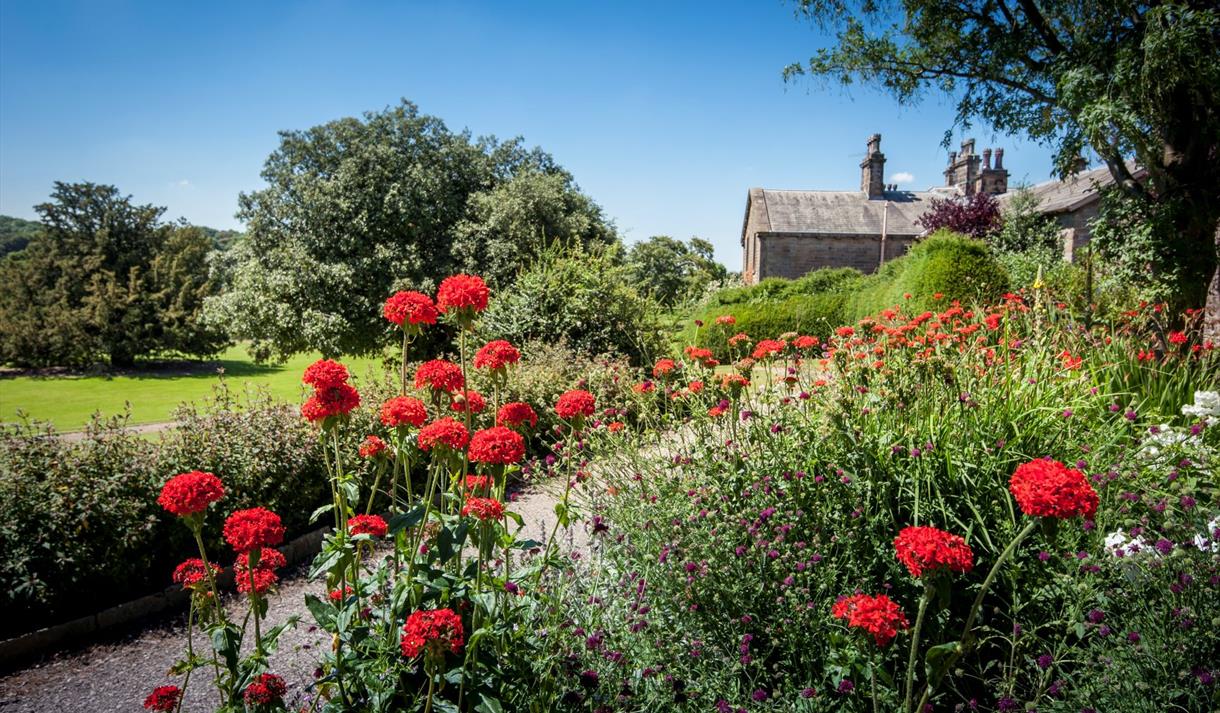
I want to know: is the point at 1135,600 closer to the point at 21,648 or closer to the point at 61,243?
the point at 21,648

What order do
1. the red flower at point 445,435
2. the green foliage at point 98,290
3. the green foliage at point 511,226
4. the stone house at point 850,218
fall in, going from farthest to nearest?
1. the stone house at point 850,218
2. the green foliage at point 98,290
3. the green foliage at point 511,226
4. the red flower at point 445,435

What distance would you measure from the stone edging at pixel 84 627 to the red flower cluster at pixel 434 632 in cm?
351

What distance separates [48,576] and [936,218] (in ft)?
86.4

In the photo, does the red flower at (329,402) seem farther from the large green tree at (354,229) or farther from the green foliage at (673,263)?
the green foliage at (673,263)

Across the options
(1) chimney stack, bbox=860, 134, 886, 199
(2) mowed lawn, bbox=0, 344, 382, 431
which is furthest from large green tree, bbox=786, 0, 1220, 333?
(1) chimney stack, bbox=860, 134, 886, 199

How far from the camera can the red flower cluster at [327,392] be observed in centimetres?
203

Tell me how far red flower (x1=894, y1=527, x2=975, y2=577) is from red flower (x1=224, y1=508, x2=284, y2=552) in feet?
5.74

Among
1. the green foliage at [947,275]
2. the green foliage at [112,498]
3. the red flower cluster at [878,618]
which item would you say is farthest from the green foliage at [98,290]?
the red flower cluster at [878,618]

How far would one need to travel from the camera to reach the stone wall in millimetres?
28875

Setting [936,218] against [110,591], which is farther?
[936,218]

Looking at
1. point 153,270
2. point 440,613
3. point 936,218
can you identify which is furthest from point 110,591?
point 936,218

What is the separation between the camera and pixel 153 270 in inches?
820

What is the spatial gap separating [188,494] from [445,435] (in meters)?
0.80

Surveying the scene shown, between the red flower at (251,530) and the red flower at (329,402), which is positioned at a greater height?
the red flower at (329,402)
